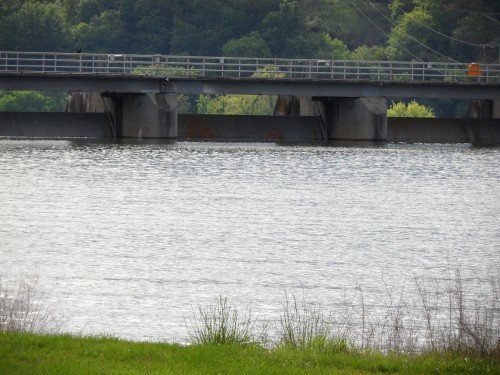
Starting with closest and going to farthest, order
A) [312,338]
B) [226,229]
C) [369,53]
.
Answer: [312,338]
[226,229]
[369,53]

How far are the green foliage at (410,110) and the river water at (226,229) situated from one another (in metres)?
71.4

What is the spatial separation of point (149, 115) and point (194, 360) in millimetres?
53928

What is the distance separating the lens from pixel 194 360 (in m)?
15.7

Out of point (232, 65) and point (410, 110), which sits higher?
point (232, 65)

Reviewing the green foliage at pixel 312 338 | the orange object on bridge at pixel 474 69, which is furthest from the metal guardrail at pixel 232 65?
the green foliage at pixel 312 338

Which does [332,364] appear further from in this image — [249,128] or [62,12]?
[62,12]

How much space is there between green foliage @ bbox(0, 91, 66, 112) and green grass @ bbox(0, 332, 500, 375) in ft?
407

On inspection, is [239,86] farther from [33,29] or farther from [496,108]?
[33,29]

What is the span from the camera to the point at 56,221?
114ft

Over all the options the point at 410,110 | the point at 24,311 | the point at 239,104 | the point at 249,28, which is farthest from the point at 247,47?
the point at 24,311

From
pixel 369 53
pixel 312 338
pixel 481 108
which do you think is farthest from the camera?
pixel 369 53

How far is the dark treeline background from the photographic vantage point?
442ft

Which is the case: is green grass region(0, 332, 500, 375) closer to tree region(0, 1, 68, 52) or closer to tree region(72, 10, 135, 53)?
tree region(0, 1, 68, 52)

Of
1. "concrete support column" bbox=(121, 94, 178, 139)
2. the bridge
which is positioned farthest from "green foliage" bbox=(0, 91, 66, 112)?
"concrete support column" bbox=(121, 94, 178, 139)
